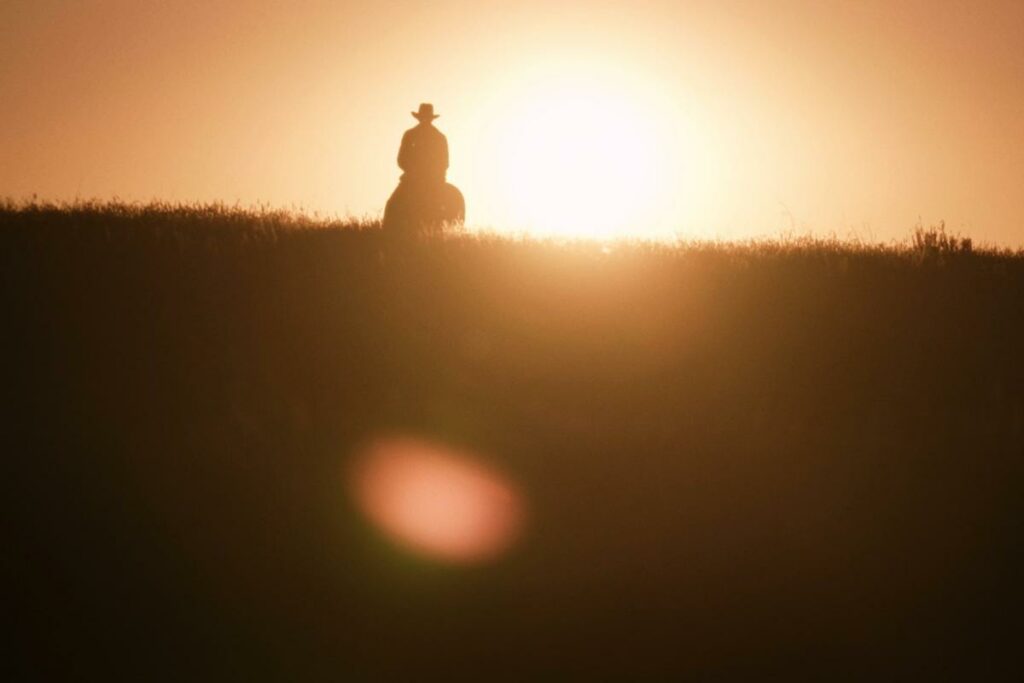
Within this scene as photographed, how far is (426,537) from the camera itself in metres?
6.63

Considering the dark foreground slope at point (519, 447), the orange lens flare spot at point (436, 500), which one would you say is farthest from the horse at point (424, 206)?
the orange lens flare spot at point (436, 500)

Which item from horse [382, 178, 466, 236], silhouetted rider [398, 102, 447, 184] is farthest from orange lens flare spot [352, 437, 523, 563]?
silhouetted rider [398, 102, 447, 184]

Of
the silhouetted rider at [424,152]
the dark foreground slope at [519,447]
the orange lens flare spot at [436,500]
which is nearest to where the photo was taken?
the dark foreground slope at [519,447]

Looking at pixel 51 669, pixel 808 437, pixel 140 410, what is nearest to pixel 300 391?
pixel 140 410

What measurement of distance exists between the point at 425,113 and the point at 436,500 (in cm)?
842

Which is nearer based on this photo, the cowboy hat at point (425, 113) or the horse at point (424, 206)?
the horse at point (424, 206)

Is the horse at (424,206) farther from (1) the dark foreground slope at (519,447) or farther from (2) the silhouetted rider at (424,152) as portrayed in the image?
(1) the dark foreground slope at (519,447)

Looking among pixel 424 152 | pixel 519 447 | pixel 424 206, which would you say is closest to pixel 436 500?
pixel 519 447

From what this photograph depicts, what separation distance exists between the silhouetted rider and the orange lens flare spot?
6.72 meters

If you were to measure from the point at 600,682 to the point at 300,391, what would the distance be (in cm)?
503

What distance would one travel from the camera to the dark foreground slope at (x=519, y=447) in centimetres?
530

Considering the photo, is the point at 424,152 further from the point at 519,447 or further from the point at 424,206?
the point at 519,447

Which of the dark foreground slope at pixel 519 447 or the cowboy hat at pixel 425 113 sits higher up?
the cowboy hat at pixel 425 113

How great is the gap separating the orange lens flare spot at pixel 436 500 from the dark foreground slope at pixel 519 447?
0.61 ft
